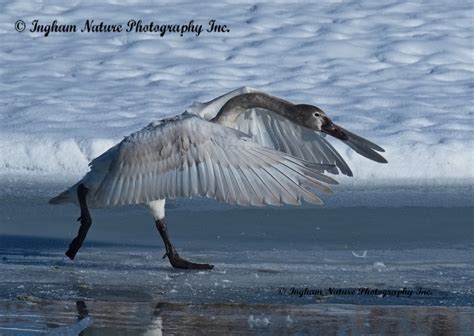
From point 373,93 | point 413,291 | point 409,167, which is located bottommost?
point 413,291

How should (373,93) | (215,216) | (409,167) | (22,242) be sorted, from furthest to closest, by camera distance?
(373,93) → (409,167) → (215,216) → (22,242)

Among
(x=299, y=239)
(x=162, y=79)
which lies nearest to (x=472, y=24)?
(x=162, y=79)

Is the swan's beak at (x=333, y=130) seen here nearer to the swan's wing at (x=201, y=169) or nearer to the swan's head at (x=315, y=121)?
the swan's head at (x=315, y=121)

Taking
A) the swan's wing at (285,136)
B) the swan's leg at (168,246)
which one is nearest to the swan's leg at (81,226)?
the swan's leg at (168,246)

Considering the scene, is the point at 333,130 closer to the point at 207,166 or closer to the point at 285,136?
the point at 285,136

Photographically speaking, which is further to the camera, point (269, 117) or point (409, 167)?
point (409, 167)

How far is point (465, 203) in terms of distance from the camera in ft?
29.1

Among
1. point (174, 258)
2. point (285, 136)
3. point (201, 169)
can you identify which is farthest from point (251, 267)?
point (285, 136)

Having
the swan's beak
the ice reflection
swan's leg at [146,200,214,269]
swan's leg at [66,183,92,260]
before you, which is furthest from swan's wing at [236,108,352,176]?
the ice reflection

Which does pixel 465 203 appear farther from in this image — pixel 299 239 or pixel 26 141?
pixel 26 141

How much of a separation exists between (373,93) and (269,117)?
498 centimetres

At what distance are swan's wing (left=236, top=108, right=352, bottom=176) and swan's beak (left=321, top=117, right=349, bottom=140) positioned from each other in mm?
583

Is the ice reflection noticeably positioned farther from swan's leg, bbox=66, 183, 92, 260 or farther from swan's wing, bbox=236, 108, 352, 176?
swan's wing, bbox=236, 108, 352, 176

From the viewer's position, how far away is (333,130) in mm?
7500
